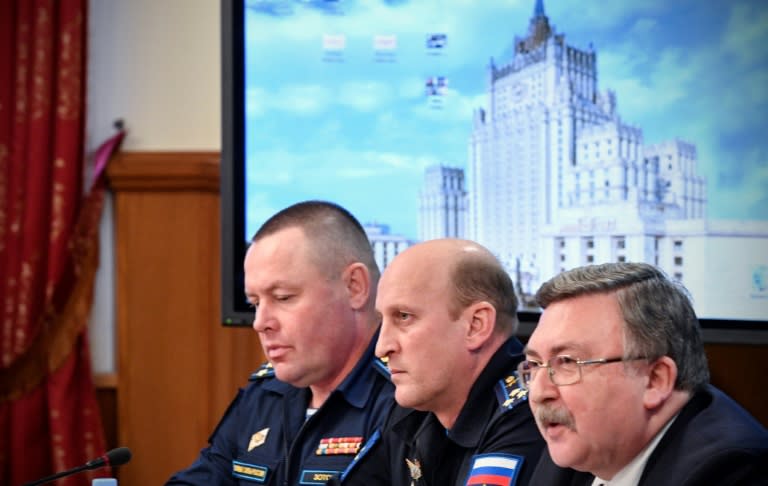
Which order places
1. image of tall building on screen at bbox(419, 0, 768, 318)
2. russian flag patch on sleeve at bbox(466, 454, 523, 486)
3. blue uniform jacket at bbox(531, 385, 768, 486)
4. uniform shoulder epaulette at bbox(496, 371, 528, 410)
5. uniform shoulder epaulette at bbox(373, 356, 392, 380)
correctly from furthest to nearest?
image of tall building on screen at bbox(419, 0, 768, 318)
uniform shoulder epaulette at bbox(373, 356, 392, 380)
uniform shoulder epaulette at bbox(496, 371, 528, 410)
russian flag patch on sleeve at bbox(466, 454, 523, 486)
blue uniform jacket at bbox(531, 385, 768, 486)

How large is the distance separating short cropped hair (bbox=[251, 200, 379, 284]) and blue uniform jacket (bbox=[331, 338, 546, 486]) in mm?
500

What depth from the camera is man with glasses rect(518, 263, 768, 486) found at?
1.97 m

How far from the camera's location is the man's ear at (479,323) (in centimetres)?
262

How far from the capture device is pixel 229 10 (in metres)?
3.96

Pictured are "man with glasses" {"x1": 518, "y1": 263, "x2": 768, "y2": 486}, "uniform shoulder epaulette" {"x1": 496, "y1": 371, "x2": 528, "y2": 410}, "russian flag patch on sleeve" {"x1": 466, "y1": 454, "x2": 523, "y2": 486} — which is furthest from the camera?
"uniform shoulder epaulette" {"x1": 496, "y1": 371, "x2": 528, "y2": 410}

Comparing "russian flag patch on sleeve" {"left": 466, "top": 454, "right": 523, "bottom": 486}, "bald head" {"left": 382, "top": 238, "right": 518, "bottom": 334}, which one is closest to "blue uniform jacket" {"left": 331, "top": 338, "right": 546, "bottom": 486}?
"russian flag patch on sleeve" {"left": 466, "top": 454, "right": 523, "bottom": 486}

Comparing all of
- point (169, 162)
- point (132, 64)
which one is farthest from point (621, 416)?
point (132, 64)

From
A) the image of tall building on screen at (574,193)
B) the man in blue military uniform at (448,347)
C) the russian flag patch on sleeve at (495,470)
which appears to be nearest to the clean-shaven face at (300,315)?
the man in blue military uniform at (448,347)

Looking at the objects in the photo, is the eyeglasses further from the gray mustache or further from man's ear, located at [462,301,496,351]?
man's ear, located at [462,301,496,351]

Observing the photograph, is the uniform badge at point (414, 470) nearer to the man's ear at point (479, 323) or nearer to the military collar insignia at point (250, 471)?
the man's ear at point (479, 323)

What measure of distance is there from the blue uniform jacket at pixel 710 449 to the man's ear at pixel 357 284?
1.32m

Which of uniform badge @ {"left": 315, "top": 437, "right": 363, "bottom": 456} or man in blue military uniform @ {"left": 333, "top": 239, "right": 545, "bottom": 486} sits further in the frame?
uniform badge @ {"left": 315, "top": 437, "right": 363, "bottom": 456}

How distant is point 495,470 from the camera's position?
2.37 meters

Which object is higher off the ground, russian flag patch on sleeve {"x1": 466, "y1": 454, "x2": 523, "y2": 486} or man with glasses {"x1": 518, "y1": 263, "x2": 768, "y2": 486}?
man with glasses {"x1": 518, "y1": 263, "x2": 768, "y2": 486}
